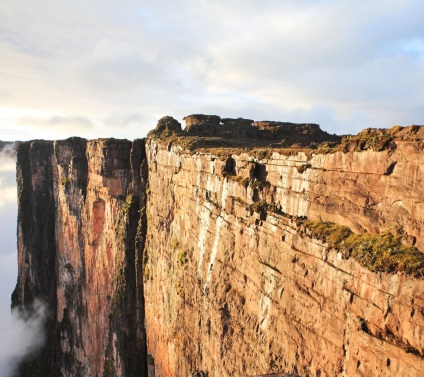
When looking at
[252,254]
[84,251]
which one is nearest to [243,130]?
[252,254]

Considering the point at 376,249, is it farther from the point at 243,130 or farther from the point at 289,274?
the point at 243,130

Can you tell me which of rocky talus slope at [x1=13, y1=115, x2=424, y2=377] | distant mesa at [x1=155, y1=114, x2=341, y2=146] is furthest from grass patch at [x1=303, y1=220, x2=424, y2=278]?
distant mesa at [x1=155, y1=114, x2=341, y2=146]

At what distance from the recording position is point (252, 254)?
50.1 ft

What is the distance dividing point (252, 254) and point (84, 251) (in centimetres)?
3233

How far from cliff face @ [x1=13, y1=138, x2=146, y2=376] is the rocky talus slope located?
0.21 meters

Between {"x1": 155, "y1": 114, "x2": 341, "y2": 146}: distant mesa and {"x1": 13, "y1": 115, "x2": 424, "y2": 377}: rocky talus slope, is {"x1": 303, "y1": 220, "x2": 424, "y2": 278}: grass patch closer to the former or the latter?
{"x1": 13, "y1": 115, "x2": 424, "y2": 377}: rocky talus slope

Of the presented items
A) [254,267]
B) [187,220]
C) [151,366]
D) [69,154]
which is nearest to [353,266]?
[254,267]

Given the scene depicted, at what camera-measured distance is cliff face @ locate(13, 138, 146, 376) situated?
3325 cm

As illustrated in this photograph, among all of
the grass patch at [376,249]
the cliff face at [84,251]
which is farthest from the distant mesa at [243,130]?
the grass patch at [376,249]

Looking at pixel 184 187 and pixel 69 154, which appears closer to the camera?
pixel 184 187

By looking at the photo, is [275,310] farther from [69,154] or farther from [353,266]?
[69,154]

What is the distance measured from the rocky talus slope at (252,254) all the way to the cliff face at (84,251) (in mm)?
211

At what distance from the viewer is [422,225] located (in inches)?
353

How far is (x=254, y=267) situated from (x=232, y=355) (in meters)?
4.50
